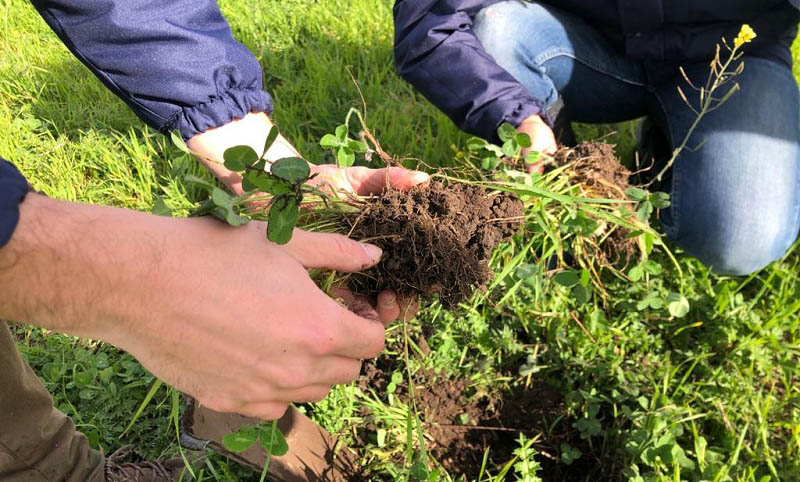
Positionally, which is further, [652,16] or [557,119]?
[557,119]

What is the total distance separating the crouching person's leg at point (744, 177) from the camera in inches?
85.8

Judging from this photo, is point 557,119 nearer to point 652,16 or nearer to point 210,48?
point 652,16

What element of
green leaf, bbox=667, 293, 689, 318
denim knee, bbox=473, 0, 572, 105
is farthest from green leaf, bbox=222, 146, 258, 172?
denim knee, bbox=473, 0, 572, 105

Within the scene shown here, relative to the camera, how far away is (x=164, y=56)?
1.54 m

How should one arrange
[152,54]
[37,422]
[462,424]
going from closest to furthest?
[37,422] < [152,54] < [462,424]

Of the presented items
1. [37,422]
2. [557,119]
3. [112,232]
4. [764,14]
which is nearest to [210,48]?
[112,232]

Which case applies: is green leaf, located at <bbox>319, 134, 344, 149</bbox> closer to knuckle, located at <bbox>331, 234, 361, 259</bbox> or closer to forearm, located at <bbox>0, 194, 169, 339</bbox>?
knuckle, located at <bbox>331, 234, 361, 259</bbox>

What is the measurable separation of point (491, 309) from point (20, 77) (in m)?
2.58

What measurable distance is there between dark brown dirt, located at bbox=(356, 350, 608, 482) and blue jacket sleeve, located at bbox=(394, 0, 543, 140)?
37.6 inches

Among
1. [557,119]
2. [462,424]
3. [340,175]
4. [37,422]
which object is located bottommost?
[462,424]

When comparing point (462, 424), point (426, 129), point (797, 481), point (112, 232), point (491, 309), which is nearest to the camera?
point (112, 232)

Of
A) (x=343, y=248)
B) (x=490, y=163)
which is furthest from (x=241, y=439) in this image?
(x=490, y=163)

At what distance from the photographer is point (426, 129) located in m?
2.68

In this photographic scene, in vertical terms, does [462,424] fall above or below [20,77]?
below
